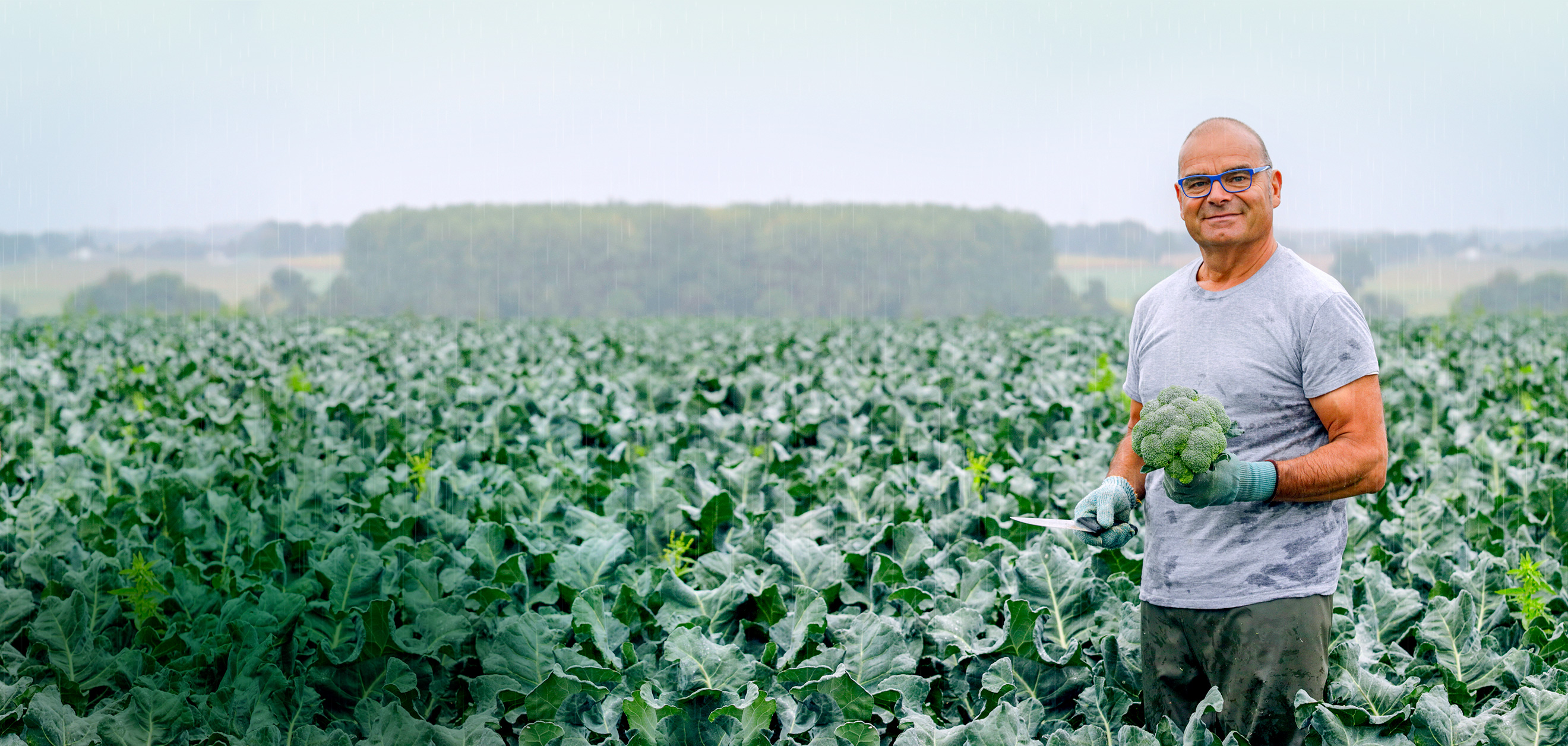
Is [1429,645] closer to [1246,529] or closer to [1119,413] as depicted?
[1246,529]

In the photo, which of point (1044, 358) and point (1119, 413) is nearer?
point (1119, 413)

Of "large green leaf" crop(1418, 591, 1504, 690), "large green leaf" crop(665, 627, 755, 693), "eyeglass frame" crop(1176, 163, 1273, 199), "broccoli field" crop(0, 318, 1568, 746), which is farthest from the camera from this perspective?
"large green leaf" crop(1418, 591, 1504, 690)

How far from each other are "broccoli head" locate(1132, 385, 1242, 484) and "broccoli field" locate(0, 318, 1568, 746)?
87 centimetres

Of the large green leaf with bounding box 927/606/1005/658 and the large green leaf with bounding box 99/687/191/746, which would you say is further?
the large green leaf with bounding box 927/606/1005/658

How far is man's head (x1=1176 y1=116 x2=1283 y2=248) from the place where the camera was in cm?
257

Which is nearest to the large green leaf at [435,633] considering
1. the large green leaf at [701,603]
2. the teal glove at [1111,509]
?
the large green leaf at [701,603]

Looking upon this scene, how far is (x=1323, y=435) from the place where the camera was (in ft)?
8.71

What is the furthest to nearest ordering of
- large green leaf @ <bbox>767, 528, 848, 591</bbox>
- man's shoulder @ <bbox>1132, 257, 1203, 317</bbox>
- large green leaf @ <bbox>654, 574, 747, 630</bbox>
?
large green leaf @ <bbox>767, 528, 848, 591</bbox>, large green leaf @ <bbox>654, 574, 747, 630</bbox>, man's shoulder @ <bbox>1132, 257, 1203, 317</bbox>

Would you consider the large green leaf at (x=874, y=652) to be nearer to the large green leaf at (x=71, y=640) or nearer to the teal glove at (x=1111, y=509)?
the teal glove at (x=1111, y=509)

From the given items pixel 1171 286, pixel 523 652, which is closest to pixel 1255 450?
pixel 1171 286

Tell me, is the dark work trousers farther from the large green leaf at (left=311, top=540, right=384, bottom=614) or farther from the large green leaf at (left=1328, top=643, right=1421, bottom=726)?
the large green leaf at (left=311, top=540, right=384, bottom=614)

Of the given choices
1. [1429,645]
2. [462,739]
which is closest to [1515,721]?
[1429,645]

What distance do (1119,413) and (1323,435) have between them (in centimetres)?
652

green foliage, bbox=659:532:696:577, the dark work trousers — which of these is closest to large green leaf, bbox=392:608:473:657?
green foliage, bbox=659:532:696:577
